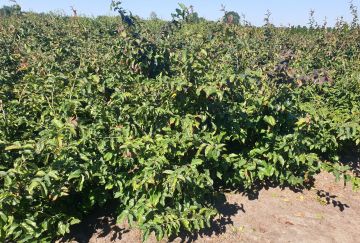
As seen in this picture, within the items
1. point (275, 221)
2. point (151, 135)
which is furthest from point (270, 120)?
point (151, 135)

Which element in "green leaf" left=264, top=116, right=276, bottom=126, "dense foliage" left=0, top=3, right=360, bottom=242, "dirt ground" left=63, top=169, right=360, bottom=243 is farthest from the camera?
"green leaf" left=264, top=116, right=276, bottom=126

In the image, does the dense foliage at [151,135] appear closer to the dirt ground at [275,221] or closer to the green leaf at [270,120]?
the green leaf at [270,120]

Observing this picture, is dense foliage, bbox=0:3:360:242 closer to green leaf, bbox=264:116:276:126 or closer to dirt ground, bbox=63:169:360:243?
green leaf, bbox=264:116:276:126

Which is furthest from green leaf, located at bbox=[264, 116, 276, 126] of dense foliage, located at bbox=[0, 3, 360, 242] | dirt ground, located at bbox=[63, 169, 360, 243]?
dirt ground, located at bbox=[63, 169, 360, 243]

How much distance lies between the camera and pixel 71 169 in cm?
329

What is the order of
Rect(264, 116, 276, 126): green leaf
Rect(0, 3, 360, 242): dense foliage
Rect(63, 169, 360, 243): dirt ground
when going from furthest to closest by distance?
1. Rect(264, 116, 276, 126): green leaf
2. Rect(63, 169, 360, 243): dirt ground
3. Rect(0, 3, 360, 242): dense foliage

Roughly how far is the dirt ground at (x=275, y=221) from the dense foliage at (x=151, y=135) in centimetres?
20

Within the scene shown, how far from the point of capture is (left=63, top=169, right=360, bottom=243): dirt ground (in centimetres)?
395

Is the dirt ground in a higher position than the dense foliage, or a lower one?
lower

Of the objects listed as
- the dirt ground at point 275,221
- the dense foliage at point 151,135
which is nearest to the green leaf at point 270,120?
the dense foliage at point 151,135

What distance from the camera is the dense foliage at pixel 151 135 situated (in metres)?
3.29

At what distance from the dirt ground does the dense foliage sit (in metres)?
0.20

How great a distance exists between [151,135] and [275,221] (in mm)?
1754

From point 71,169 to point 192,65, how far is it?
1677mm
